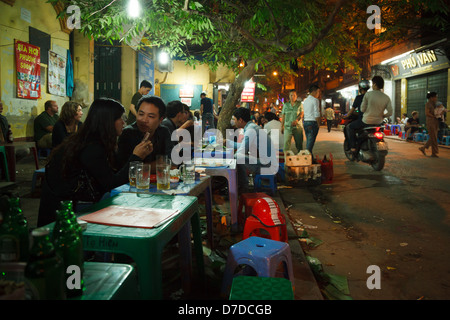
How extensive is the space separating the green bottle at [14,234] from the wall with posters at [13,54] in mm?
8600

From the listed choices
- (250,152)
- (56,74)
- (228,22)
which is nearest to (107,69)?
(56,74)

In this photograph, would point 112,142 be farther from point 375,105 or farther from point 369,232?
point 375,105

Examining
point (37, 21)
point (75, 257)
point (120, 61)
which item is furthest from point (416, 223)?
point (120, 61)

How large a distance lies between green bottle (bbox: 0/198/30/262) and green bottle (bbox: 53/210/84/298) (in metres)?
0.16

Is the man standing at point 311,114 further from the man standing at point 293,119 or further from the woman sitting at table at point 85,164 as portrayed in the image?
the woman sitting at table at point 85,164

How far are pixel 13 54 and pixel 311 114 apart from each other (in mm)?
8392

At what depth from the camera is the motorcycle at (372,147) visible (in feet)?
28.4

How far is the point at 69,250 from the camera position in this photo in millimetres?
1558

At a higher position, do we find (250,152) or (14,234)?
(250,152)

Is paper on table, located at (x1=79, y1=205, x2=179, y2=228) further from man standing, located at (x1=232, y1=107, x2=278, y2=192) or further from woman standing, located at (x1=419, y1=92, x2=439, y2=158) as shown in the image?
woman standing, located at (x1=419, y1=92, x2=439, y2=158)

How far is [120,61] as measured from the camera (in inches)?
631
